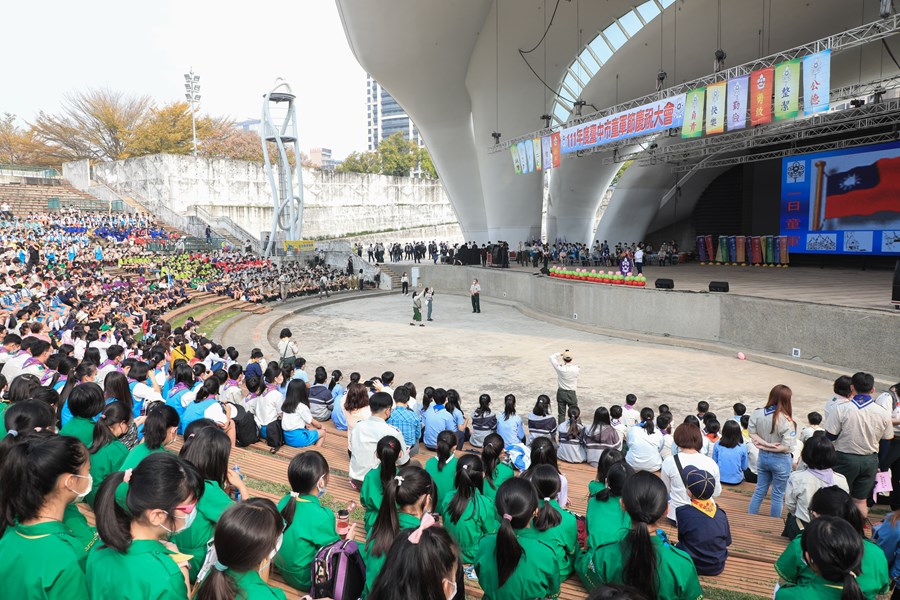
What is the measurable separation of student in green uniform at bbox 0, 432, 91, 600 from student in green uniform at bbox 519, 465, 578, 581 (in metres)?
2.06

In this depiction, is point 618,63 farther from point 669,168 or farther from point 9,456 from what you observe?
point 9,456

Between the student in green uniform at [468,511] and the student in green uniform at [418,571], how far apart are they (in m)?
1.33

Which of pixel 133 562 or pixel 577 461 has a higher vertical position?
pixel 133 562

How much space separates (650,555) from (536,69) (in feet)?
95.9

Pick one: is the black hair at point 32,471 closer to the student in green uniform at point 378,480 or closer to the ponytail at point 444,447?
the student in green uniform at point 378,480

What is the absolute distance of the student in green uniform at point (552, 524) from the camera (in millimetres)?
3176

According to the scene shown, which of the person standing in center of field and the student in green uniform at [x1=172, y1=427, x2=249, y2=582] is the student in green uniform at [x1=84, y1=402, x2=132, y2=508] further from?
the person standing in center of field

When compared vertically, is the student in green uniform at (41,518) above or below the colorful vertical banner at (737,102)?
below

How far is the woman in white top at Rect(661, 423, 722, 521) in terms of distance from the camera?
175 inches

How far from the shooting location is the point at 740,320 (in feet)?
49.1

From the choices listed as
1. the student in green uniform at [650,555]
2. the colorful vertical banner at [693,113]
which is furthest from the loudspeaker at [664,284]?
the student in green uniform at [650,555]

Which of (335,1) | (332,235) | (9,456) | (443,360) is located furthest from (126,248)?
(9,456)

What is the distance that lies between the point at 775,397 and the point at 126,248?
26.2 m

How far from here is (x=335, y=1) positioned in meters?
25.4
